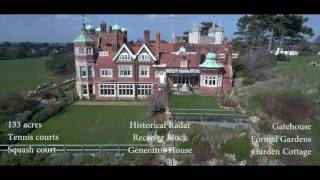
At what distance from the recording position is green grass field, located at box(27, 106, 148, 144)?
2.95 meters

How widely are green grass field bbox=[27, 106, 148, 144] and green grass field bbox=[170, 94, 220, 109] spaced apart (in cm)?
61

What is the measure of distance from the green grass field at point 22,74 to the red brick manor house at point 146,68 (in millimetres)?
417

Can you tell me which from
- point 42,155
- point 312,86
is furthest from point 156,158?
point 312,86

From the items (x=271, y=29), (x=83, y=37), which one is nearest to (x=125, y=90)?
(x=83, y=37)

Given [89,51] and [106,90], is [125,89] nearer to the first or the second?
[106,90]

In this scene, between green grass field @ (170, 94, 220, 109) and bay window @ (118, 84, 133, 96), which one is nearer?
green grass field @ (170, 94, 220, 109)

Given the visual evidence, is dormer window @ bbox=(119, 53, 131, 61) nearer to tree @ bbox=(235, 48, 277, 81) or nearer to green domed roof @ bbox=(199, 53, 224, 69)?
green domed roof @ bbox=(199, 53, 224, 69)

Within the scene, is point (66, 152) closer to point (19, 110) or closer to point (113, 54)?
point (19, 110)

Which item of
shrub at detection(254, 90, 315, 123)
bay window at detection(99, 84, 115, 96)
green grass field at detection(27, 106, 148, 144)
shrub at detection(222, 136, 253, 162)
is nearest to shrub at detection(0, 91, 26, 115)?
green grass field at detection(27, 106, 148, 144)

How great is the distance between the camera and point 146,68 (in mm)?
4688
